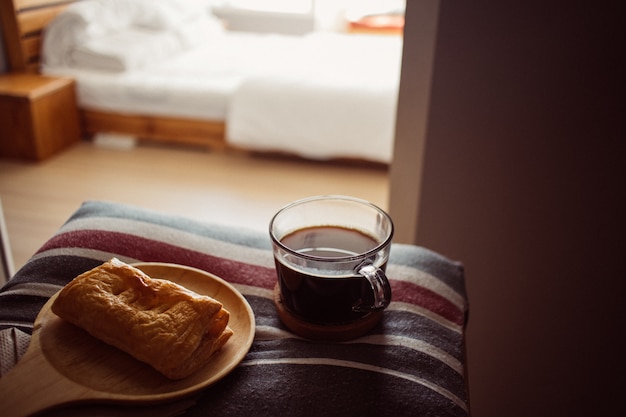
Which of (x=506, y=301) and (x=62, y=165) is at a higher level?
(x=506, y=301)

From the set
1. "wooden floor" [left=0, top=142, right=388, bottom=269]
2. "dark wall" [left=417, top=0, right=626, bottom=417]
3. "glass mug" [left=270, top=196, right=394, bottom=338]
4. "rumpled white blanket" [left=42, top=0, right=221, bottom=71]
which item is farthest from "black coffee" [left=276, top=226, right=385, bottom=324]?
"rumpled white blanket" [left=42, top=0, right=221, bottom=71]

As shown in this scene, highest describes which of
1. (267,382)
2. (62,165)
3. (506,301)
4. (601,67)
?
(601,67)

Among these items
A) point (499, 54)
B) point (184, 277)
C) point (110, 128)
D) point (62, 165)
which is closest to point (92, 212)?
point (184, 277)

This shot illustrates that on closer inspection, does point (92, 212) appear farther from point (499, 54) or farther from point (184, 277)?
point (499, 54)

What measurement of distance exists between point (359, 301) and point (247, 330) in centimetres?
13

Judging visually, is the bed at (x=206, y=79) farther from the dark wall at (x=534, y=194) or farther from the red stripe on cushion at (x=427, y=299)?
the red stripe on cushion at (x=427, y=299)

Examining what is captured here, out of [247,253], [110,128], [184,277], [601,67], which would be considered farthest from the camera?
[110,128]

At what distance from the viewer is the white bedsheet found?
2.90 metres

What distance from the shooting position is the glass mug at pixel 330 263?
675 millimetres

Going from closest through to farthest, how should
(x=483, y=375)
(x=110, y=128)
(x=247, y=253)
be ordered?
(x=247, y=253) < (x=483, y=375) < (x=110, y=128)

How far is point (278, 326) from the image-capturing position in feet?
2.39

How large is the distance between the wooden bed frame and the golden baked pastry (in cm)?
257

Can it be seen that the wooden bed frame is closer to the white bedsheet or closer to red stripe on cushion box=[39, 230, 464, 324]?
the white bedsheet

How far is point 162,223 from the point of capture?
891 mm
